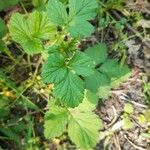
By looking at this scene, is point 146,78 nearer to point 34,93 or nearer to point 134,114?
point 134,114

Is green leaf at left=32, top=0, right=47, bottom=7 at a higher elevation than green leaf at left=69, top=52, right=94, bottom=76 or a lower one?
higher

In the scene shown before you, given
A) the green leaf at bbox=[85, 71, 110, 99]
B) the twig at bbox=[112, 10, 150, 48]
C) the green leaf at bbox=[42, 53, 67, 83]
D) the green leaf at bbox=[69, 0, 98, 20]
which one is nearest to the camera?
the green leaf at bbox=[42, 53, 67, 83]

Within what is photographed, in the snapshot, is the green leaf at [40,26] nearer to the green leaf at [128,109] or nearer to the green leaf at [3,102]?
the green leaf at [3,102]

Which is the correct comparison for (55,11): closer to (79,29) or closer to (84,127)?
(79,29)

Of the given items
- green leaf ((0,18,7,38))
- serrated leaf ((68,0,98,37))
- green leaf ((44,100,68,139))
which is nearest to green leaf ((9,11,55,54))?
serrated leaf ((68,0,98,37))

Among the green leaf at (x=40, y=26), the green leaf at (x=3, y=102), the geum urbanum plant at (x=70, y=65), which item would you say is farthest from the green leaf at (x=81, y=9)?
the green leaf at (x=3, y=102)

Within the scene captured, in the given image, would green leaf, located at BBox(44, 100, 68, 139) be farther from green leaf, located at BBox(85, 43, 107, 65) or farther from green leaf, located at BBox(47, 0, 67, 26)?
green leaf, located at BBox(47, 0, 67, 26)
